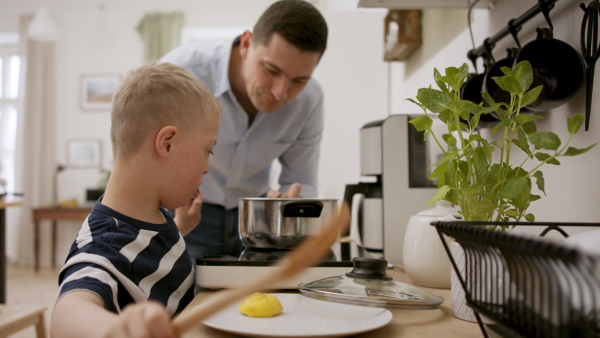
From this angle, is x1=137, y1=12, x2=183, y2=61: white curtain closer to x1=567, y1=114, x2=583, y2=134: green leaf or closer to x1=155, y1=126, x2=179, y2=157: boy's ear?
x1=155, y1=126, x2=179, y2=157: boy's ear

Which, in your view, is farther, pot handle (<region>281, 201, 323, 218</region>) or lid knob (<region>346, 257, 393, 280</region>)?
pot handle (<region>281, 201, 323, 218</region>)

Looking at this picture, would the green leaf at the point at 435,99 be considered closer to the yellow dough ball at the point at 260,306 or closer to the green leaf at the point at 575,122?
the green leaf at the point at 575,122

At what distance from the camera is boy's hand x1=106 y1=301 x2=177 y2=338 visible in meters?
0.35

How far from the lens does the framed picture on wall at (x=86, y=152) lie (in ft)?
16.6

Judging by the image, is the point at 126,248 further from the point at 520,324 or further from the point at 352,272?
the point at 520,324

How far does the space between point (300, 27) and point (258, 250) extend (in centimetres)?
62

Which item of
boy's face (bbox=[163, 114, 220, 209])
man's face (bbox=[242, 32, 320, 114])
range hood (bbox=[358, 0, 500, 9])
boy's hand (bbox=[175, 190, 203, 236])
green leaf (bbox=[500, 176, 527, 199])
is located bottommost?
boy's hand (bbox=[175, 190, 203, 236])

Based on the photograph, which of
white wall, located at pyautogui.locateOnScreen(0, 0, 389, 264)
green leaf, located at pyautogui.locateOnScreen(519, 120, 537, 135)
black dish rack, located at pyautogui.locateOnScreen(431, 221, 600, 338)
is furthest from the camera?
white wall, located at pyautogui.locateOnScreen(0, 0, 389, 264)

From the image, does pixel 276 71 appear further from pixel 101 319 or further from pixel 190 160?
pixel 101 319

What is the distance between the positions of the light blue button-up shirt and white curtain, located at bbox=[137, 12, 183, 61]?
356cm

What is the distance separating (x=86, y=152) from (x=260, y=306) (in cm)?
505

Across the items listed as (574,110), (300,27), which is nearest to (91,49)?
(300,27)

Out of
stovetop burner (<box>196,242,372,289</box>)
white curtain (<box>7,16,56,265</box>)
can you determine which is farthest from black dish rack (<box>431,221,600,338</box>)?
white curtain (<box>7,16,56,265</box>)

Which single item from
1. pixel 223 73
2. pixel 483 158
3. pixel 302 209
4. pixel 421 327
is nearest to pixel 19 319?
pixel 223 73
